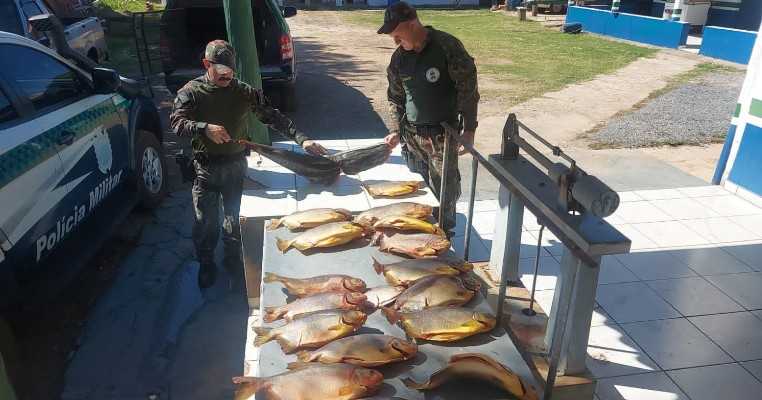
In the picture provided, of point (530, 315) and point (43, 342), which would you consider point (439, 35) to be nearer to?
point (530, 315)

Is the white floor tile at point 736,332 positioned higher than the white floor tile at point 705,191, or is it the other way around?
the white floor tile at point 705,191

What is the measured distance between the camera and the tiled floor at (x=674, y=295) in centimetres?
341

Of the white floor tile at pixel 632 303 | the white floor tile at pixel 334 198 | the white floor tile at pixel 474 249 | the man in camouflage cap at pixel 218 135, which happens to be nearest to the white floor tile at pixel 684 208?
the white floor tile at pixel 632 303

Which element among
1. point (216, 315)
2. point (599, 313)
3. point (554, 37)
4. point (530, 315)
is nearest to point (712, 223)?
point (599, 313)

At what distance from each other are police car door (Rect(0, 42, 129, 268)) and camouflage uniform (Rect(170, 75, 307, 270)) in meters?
0.90

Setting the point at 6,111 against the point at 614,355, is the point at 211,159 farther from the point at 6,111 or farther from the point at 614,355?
the point at 614,355

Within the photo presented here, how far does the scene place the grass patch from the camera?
12.7 metres

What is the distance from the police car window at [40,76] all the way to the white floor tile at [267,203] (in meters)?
1.75

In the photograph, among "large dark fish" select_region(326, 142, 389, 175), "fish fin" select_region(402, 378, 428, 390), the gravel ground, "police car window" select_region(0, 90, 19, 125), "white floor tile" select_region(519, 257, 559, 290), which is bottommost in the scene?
the gravel ground

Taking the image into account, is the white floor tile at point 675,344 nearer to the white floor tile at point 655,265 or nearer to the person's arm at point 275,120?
the white floor tile at point 655,265

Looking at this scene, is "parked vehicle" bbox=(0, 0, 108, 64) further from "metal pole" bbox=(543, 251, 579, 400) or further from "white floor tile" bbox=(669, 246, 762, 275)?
"white floor tile" bbox=(669, 246, 762, 275)

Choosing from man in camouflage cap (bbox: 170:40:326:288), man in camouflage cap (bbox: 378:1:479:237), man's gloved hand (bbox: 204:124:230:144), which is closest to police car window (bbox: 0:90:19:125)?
man in camouflage cap (bbox: 170:40:326:288)

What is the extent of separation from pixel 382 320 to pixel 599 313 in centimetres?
214

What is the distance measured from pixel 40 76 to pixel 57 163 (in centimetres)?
92
